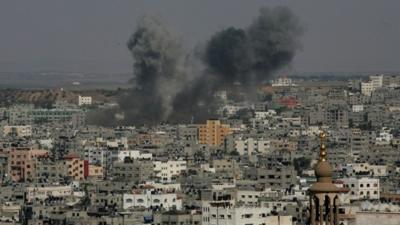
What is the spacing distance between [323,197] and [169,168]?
169 ft

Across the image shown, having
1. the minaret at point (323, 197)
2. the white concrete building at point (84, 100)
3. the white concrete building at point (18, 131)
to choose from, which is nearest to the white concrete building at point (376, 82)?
the white concrete building at point (84, 100)

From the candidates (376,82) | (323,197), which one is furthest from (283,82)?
(323,197)

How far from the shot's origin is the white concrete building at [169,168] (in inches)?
2603

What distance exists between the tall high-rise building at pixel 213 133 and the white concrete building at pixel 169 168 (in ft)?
66.7

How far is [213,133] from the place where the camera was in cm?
9256

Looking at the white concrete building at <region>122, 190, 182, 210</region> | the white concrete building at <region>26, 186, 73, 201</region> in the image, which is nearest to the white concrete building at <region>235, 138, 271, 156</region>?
the white concrete building at <region>26, 186, 73, 201</region>

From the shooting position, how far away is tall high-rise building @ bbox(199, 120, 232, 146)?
90.5m

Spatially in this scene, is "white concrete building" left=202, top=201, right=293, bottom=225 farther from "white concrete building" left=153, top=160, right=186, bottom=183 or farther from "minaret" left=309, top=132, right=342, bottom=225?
"minaret" left=309, top=132, right=342, bottom=225

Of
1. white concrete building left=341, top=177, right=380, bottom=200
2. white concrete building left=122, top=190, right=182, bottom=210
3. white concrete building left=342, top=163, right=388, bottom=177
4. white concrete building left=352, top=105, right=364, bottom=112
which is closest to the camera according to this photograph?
white concrete building left=341, top=177, right=380, bottom=200

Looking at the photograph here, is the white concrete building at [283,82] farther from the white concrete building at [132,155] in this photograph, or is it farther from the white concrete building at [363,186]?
the white concrete building at [363,186]

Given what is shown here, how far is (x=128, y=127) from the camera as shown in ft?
322

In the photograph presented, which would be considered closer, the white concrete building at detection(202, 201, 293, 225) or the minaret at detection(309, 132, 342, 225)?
the minaret at detection(309, 132, 342, 225)

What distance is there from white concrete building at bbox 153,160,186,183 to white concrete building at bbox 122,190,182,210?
11.9 metres

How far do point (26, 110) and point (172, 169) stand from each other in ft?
175
